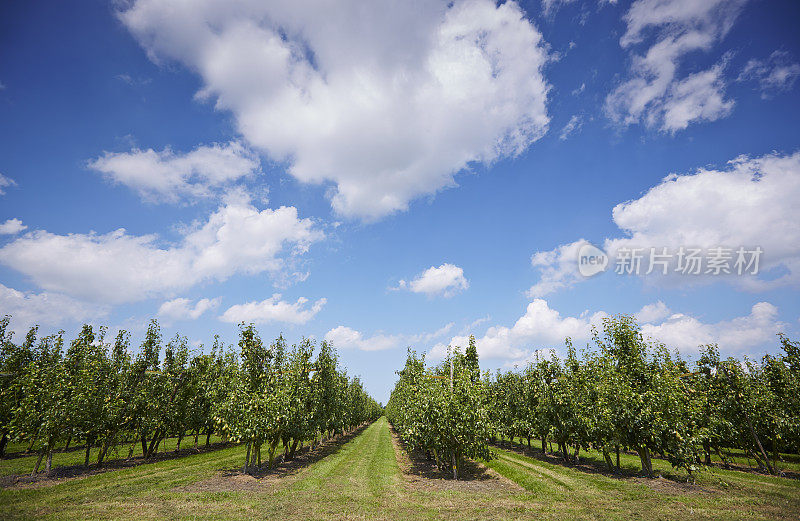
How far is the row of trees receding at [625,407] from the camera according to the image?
67.1 ft

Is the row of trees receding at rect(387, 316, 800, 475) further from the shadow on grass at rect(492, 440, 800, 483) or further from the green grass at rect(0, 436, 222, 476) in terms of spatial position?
the green grass at rect(0, 436, 222, 476)

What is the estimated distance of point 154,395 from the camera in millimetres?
28109

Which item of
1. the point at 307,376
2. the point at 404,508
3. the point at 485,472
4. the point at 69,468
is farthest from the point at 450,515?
the point at 69,468

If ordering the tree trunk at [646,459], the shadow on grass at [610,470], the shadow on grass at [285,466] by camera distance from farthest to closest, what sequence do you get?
the shadow on grass at [285,466] < the shadow on grass at [610,470] < the tree trunk at [646,459]

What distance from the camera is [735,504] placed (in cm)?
1534

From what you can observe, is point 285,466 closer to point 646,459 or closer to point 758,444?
point 646,459

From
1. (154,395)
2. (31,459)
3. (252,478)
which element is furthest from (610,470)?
(31,459)

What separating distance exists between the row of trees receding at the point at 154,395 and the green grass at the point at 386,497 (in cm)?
343

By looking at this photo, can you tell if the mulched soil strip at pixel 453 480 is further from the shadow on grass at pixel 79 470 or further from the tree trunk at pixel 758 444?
the shadow on grass at pixel 79 470

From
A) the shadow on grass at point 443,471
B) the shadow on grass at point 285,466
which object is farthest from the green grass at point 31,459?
the shadow on grass at point 443,471

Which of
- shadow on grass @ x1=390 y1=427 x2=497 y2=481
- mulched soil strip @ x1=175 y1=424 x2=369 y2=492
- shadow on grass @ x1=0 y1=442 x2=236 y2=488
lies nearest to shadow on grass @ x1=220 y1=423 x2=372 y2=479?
mulched soil strip @ x1=175 y1=424 x2=369 y2=492

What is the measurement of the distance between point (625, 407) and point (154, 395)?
3461cm

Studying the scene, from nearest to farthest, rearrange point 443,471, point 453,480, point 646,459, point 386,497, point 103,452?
point 386,497 → point 646,459 → point 453,480 → point 443,471 → point 103,452

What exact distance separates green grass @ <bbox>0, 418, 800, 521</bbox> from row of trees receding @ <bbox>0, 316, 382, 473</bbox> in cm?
343
